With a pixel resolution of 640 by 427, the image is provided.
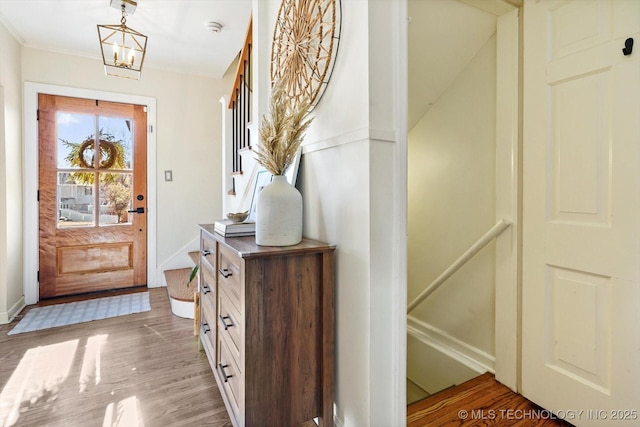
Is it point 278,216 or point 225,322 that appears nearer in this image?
point 278,216

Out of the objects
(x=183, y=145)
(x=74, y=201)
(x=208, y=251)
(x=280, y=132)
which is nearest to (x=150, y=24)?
(x=183, y=145)

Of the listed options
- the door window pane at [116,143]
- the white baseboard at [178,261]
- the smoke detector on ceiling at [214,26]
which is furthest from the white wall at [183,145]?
the smoke detector on ceiling at [214,26]

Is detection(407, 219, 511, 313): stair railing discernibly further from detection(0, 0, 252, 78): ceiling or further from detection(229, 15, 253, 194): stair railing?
detection(0, 0, 252, 78): ceiling

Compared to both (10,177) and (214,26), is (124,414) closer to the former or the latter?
(10,177)

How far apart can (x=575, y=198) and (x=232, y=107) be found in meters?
2.54

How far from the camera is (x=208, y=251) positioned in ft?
5.97

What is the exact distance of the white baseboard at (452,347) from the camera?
6.06 feet

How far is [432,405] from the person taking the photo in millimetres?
1547

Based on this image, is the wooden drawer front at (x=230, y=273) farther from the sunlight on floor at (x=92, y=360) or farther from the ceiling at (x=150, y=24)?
the ceiling at (x=150, y=24)

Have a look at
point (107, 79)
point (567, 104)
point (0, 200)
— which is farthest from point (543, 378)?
point (107, 79)

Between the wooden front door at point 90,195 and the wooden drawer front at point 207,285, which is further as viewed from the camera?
the wooden front door at point 90,195

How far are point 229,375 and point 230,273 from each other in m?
0.46

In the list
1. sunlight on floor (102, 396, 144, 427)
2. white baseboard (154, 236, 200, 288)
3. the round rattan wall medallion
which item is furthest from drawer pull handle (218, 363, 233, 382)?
white baseboard (154, 236, 200, 288)

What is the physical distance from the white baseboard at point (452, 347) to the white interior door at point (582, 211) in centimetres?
26
